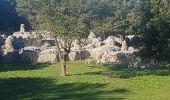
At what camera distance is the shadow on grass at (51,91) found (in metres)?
32.4

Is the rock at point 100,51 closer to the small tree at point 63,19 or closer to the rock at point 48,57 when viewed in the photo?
the rock at point 48,57

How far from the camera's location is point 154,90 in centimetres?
3475

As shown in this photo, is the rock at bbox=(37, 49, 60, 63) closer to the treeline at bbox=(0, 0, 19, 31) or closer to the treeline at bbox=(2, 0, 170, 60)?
the treeline at bbox=(2, 0, 170, 60)

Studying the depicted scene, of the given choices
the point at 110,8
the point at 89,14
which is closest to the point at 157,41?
the point at 89,14

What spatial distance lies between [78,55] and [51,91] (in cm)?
3517

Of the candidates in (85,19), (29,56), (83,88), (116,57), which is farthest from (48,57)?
(83,88)

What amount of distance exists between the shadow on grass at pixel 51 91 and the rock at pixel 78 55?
26.3 meters

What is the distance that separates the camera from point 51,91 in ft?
118

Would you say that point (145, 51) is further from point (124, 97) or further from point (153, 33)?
point (124, 97)

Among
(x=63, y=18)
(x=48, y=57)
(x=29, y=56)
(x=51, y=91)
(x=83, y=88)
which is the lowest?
(x=51, y=91)

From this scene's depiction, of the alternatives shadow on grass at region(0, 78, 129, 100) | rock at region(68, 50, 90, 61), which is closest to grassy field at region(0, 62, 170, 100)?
shadow on grass at region(0, 78, 129, 100)

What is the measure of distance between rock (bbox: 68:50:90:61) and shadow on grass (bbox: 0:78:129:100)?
86.2 ft

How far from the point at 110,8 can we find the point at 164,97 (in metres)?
66.5

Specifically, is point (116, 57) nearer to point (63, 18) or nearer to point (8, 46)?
point (63, 18)
